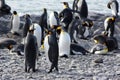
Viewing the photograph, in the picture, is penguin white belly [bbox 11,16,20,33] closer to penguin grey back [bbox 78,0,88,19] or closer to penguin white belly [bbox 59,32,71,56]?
penguin grey back [bbox 78,0,88,19]

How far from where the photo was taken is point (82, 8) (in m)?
18.5

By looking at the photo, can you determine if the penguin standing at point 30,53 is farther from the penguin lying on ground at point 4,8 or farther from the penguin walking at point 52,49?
the penguin lying on ground at point 4,8

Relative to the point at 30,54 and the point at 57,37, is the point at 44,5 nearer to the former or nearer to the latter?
the point at 57,37

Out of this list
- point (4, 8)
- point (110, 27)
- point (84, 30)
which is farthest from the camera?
point (4, 8)

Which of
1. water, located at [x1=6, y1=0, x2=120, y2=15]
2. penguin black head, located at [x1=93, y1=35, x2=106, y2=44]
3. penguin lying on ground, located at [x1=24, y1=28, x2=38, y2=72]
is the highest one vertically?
penguin lying on ground, located at [x1=24, y1=28, x2=38, y2=72]

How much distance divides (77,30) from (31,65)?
6.01m

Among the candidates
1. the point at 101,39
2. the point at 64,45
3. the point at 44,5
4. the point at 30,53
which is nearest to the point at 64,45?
the point at 64,45

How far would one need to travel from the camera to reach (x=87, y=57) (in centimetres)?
1206

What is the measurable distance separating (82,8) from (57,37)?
4.03 meters

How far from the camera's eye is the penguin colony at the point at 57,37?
32.6 ft

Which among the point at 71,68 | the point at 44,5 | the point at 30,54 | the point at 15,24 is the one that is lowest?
the point at 44,5

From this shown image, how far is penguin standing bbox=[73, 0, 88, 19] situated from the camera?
18.4 m

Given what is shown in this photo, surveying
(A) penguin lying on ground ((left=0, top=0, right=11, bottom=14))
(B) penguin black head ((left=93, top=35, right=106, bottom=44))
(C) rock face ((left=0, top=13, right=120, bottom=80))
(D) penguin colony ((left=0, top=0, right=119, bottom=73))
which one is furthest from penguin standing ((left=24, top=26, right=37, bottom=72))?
(A) penguin lying on ground ((left=0, top=0, right=11, bottom=14))

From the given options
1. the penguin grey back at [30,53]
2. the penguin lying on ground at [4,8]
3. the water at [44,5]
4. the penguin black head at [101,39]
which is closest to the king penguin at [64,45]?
the penguin black head at [101,39]
